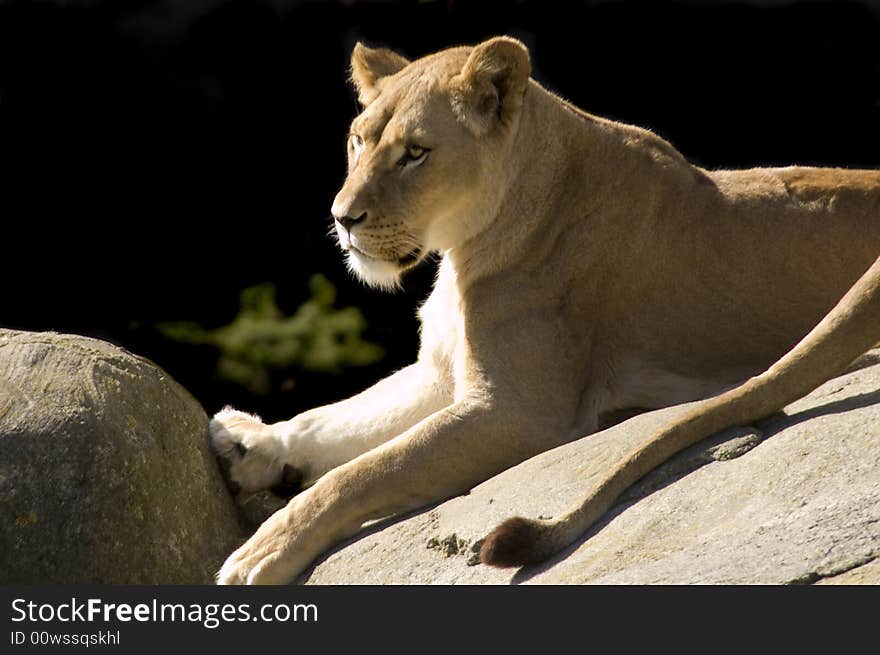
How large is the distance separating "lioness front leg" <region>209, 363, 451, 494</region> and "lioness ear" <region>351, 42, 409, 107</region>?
822mm

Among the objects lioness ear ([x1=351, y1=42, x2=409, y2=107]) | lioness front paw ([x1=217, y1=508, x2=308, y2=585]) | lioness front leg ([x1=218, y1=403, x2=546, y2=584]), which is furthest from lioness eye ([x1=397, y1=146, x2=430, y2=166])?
lioness front paw ([x1=217, y1=508, x2=308, y2=585])

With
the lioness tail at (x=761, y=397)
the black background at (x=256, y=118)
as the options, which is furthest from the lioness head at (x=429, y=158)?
the black background at (x=256, y=118)

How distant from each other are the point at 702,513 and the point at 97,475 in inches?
61.1

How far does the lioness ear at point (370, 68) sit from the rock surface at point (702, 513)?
1.29m

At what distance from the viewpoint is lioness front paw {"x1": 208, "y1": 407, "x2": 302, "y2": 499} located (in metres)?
4.60

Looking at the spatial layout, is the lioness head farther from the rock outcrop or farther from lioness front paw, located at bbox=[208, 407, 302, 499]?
the rock outcrop

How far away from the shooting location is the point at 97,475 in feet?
13.1

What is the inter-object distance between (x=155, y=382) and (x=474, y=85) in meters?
1.20

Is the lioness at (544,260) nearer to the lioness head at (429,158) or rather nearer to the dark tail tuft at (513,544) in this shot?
the lioness head at (429,158)

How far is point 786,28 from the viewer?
6730 mm

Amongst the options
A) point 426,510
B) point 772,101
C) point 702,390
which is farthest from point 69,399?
point 772,101

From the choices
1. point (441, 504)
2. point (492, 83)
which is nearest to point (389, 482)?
point (441, 504)

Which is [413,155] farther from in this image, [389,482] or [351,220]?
[389,482]

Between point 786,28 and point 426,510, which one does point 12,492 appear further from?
point 786,28
